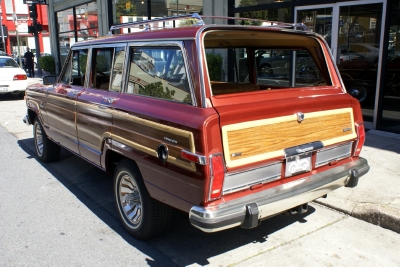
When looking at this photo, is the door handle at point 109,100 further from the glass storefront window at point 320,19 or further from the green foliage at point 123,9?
the green foliage at point 123,9

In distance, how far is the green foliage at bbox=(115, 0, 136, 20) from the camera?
560 inches

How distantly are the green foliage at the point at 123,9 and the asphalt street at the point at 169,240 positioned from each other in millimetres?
10663

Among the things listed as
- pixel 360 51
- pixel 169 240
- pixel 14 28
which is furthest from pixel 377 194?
pixel 14 28

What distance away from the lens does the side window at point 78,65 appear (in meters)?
4.76

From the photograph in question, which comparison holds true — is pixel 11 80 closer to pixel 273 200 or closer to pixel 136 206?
pixel 136 206

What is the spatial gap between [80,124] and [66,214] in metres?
1.04

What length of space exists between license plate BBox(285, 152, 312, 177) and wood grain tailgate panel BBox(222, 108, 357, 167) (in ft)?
0.37

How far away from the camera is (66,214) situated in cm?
437

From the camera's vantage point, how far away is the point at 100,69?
14.8 feet

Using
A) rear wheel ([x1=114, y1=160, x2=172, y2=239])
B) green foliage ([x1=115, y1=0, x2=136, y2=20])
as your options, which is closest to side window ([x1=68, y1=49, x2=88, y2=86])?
rear wheel ([x1=114, y1=160, x2=172, y2=239])

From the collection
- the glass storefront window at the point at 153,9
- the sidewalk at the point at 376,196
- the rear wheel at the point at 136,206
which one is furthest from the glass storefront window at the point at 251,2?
the rear wheel at the point at 136,206

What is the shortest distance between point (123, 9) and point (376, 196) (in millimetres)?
12636

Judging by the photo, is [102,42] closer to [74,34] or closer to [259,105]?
[259,105]

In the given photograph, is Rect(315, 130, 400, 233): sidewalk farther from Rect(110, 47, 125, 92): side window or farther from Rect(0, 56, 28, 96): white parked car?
Rect(0, 56, 28, 96): white parked car
